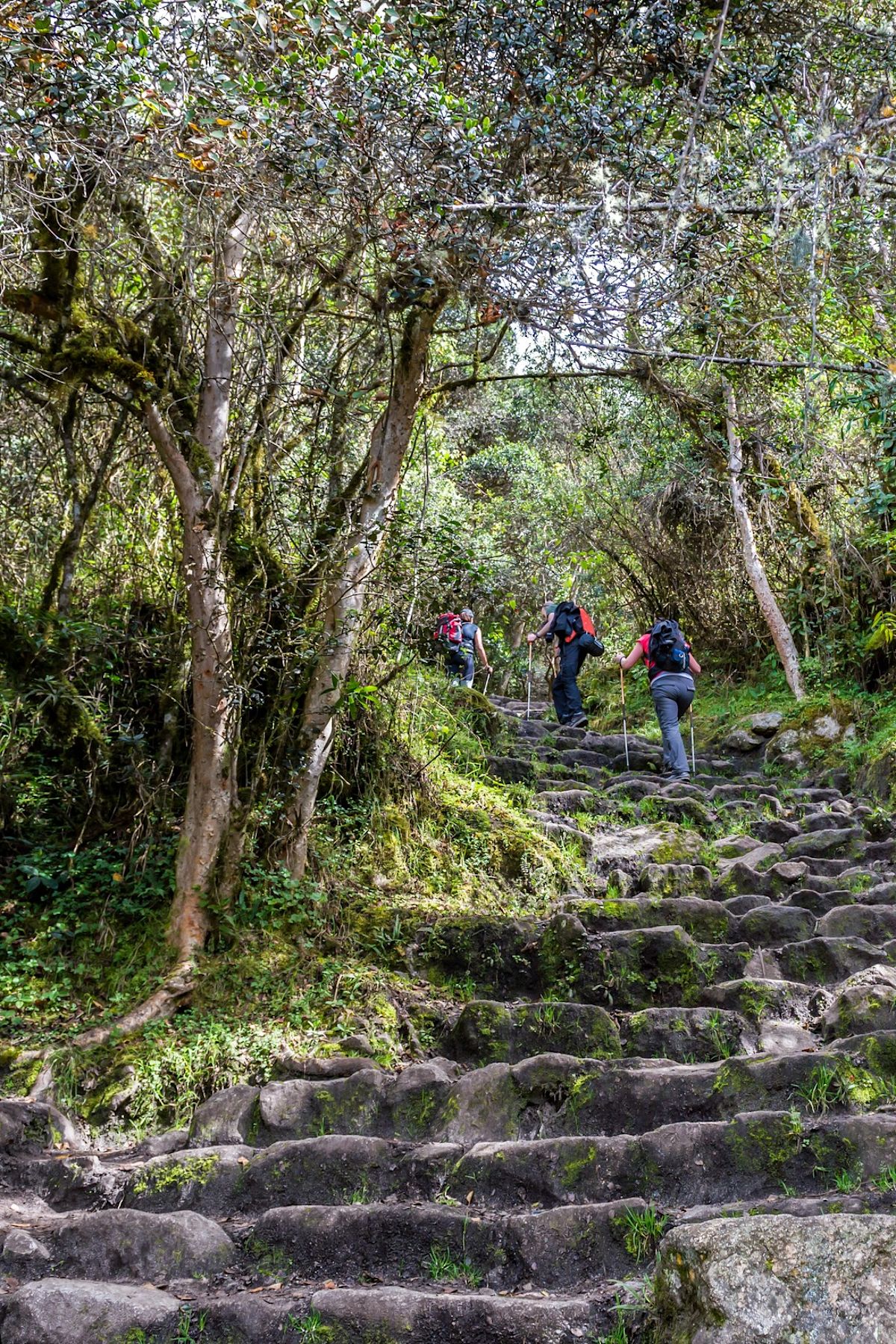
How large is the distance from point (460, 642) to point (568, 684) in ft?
9.70

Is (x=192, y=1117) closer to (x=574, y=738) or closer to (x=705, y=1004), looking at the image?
(x=705, y=1004)

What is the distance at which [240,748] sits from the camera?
6281 millimetres

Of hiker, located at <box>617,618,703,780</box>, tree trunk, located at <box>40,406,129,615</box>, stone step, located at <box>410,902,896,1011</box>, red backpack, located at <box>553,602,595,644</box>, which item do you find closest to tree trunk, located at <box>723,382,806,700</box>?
red backpack, located at <box>553,602,595,644</box>

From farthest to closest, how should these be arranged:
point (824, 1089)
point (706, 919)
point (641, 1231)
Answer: point (706, 919) < point (824, 1089) < point (641, 1231)

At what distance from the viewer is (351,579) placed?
6316 mm

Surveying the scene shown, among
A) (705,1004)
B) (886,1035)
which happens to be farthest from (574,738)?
(886,1035)

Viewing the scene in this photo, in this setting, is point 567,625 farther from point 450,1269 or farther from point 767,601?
point 450,1269

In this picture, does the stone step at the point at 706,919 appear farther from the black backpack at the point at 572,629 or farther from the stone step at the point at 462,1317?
the black backpack at the point at 572,629

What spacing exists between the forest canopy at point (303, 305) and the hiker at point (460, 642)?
2.80ft

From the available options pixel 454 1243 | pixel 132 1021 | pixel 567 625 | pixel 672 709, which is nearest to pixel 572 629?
pixel 567 625

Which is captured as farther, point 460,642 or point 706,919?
point 460,642

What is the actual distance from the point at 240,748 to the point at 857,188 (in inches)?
197

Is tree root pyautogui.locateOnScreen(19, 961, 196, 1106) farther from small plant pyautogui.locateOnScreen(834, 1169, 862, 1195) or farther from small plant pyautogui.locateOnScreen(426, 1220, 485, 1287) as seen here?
small plant pyautogui.locateOnScreen(834, 1169, 862, 1195)

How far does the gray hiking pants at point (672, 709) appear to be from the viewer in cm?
948
